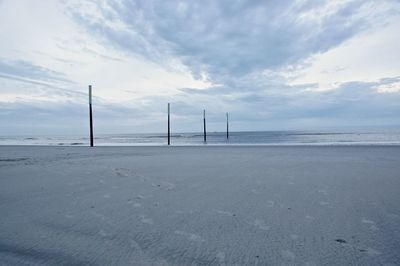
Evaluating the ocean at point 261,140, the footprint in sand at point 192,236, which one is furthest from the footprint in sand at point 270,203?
the ocean at point 261,140

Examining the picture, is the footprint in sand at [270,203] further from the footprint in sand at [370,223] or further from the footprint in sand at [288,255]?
the footprint in sand at [288,255]

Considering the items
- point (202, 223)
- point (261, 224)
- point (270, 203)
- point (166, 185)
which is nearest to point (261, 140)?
point (166, 185)

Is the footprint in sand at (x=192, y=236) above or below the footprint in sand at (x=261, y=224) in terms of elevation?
above

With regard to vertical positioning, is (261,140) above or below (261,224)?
below

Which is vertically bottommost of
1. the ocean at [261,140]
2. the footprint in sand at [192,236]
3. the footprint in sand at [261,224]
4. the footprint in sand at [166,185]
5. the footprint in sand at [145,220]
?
the ocean at [261,140]

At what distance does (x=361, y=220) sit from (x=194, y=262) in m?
2.28

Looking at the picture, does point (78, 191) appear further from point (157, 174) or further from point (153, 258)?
point (153, 258)

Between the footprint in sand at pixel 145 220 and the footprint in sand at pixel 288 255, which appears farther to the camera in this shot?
the footprint in sand at pixel 145 220

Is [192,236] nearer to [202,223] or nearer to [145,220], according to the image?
[202,223]

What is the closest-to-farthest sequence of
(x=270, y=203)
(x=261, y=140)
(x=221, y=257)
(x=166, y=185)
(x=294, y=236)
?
(x=221, y=257)
(x=294, y=236)
(x=270, y=203)
(x=166, y=185)
(x=261, y=140)

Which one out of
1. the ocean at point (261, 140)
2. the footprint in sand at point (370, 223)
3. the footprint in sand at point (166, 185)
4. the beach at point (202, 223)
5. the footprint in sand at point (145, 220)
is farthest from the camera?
the ocean at point (261, 140)

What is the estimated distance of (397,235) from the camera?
2.52 m

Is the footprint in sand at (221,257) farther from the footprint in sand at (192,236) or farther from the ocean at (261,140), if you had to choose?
the ocean at (261,140)

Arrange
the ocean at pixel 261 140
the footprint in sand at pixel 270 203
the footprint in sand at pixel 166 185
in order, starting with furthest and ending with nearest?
the ocean at pixel 261 140 < the footprint in sand at pixel 166 185 < the footprint in sand at pixel 270 203
